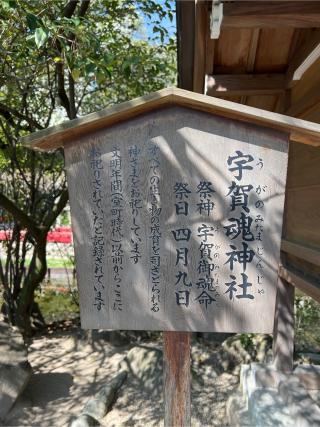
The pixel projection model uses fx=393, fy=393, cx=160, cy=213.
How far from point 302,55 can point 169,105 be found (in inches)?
63.8

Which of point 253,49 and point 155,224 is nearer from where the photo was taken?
point 155,224

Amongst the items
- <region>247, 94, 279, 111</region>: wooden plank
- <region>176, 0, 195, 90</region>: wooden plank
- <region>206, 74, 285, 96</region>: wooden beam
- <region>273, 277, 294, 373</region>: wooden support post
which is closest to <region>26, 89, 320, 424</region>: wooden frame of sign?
<region>176, 0, 195, 90</region>: wooden plank

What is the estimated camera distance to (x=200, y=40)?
2.54m

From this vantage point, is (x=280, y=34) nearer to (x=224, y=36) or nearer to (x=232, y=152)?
(x=224, y=36)

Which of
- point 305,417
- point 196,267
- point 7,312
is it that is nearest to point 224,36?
point 196,267

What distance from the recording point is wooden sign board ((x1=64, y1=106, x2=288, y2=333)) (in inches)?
63.9

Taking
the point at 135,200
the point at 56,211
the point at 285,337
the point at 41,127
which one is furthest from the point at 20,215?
the point at 135,200

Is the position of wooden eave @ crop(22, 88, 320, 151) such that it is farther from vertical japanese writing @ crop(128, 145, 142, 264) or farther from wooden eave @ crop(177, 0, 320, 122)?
wooden eave @ crop(177, 0, 320, 122)

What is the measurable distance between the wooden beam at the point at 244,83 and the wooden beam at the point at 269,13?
1.56 m

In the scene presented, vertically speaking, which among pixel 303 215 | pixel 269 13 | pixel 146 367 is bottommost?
pixel 146 367

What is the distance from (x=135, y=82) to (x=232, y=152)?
14.9 ft

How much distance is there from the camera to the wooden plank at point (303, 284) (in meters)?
2.75

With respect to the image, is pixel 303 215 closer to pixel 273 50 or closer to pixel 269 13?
pixel 273 50

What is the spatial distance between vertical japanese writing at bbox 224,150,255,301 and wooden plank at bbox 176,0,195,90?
1070 millimetres
